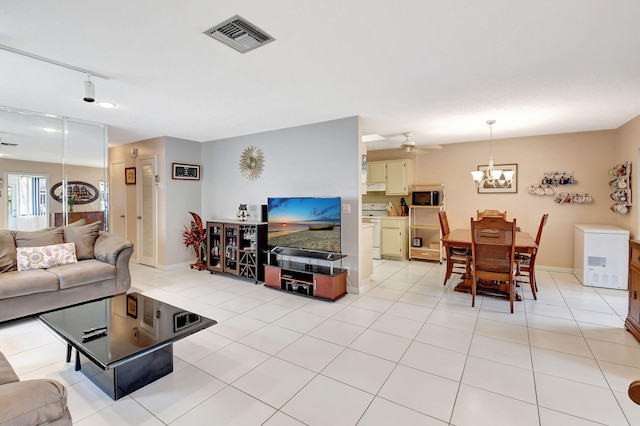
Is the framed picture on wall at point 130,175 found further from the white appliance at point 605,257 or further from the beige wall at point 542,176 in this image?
the white appliance at point 605,257

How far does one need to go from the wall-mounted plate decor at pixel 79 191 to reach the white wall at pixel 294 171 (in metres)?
1.82

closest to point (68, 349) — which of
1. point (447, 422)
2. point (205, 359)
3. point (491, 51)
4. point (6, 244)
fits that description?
point (205, 359)

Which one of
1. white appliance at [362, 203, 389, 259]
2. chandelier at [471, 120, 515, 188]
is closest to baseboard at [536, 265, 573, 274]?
chandelier at [471, 120, 515, 188]

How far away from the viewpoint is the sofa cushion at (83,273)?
3.22 meters

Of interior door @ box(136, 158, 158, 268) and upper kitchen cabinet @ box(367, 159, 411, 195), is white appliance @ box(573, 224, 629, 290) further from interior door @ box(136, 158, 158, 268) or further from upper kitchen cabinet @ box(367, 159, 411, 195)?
interior door @ box(136, 158, 158, 268)

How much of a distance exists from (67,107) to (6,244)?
5.66 ft

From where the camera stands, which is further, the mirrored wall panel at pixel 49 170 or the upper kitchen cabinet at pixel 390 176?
the upper kitchen cabinet at pixel 390 176

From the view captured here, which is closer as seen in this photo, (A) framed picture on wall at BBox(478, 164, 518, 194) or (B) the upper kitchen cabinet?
(A) framed picture on wall at BBox(478, 164, 518, 194)

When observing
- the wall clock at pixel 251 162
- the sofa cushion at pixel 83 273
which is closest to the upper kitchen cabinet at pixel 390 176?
the wall clock at pixel 251 162

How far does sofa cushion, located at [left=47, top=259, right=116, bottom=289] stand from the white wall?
2.26 metres

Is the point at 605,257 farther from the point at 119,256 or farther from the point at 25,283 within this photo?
the point at 25,283

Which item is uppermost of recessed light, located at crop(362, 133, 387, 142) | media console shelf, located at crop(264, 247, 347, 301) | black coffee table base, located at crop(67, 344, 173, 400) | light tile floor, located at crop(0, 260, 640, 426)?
recessed light, located at crop(362, 133, 387, 142)

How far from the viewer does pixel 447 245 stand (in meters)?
4.25

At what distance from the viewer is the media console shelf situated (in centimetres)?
383
